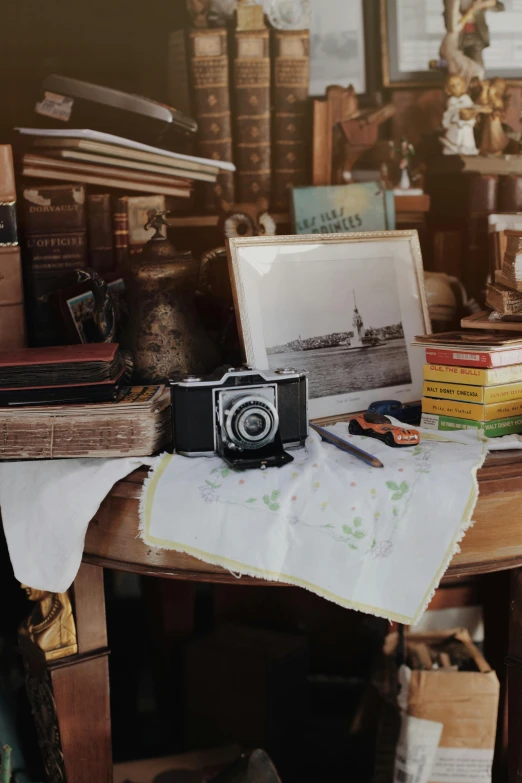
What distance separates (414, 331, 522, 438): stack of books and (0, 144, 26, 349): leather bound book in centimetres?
67

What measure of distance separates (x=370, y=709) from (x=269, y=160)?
1182 mm

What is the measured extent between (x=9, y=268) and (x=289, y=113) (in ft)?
2.02

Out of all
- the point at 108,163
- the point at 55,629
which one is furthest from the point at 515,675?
the point at 108,163

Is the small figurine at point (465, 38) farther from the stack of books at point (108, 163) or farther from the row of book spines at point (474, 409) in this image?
the row of book spines at point (474, 409)

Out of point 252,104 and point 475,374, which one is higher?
point 252,104

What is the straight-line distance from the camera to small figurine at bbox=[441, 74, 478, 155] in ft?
5.03

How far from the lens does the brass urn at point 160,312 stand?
127 centimetres

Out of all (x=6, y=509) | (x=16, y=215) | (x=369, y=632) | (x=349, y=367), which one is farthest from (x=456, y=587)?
(x=16, y=215)

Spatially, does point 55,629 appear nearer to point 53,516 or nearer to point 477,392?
point 53,516

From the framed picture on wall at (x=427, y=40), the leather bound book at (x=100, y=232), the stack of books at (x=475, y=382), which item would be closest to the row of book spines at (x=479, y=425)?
the stack of books at (x=475, y=382)

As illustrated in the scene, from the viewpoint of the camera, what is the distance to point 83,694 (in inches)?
44.8

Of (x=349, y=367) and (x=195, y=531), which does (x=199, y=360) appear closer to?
(x=349, y=367)

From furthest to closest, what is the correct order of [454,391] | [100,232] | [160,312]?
1. [100,232]
2. [160,312]
3. [454,391]

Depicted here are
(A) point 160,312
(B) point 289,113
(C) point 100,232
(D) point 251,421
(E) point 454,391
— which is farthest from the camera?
(B) point 289,113
